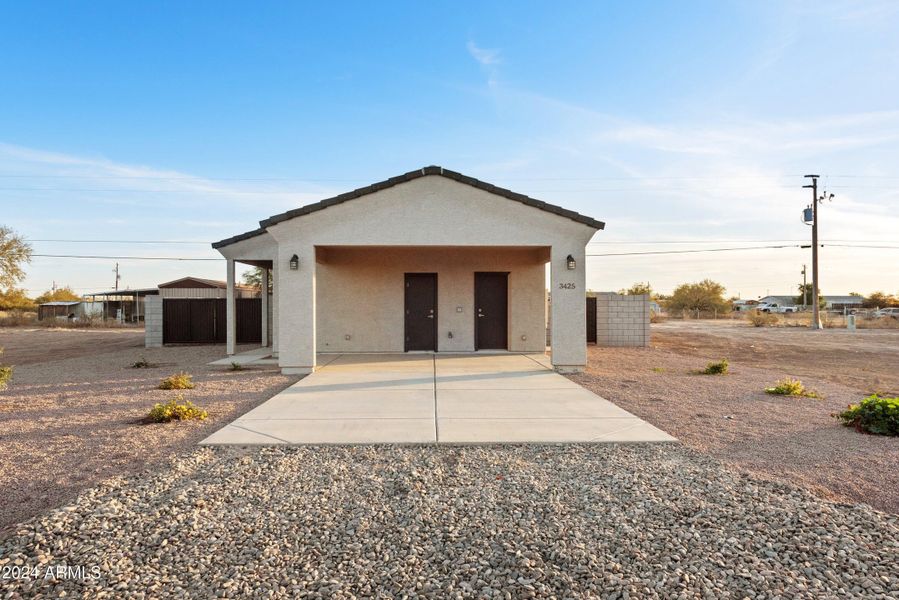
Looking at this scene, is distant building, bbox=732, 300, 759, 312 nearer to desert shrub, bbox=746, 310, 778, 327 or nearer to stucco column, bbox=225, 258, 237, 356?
desert shrub, bbox=746, 310, 778, 327

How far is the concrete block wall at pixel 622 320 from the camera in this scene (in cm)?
1772

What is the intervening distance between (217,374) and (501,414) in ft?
23.3

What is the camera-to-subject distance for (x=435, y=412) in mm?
7082

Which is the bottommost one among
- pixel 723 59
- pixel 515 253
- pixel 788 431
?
pixel 788 431

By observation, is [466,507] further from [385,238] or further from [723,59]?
[723,59]

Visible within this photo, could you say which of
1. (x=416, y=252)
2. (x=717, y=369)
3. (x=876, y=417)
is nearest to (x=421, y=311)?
(x=416, y=252)

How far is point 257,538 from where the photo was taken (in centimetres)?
331

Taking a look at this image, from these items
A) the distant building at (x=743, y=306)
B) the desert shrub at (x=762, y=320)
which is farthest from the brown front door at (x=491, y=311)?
the distant building at (x=743, y=306)

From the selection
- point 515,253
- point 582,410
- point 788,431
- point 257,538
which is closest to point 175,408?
point 257,538

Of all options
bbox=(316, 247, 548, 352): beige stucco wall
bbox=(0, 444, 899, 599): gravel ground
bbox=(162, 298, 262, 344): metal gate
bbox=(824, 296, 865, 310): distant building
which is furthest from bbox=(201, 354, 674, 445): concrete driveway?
bbox=(824, 296, 865, 310): distant building

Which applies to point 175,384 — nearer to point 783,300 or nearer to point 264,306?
point 264,306

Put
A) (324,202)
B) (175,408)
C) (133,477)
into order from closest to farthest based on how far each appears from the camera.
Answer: (133,477)
(175,408)
(324,202)

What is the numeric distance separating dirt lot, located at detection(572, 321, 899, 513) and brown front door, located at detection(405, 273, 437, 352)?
460cm

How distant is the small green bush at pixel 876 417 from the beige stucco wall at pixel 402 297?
27.3ft
